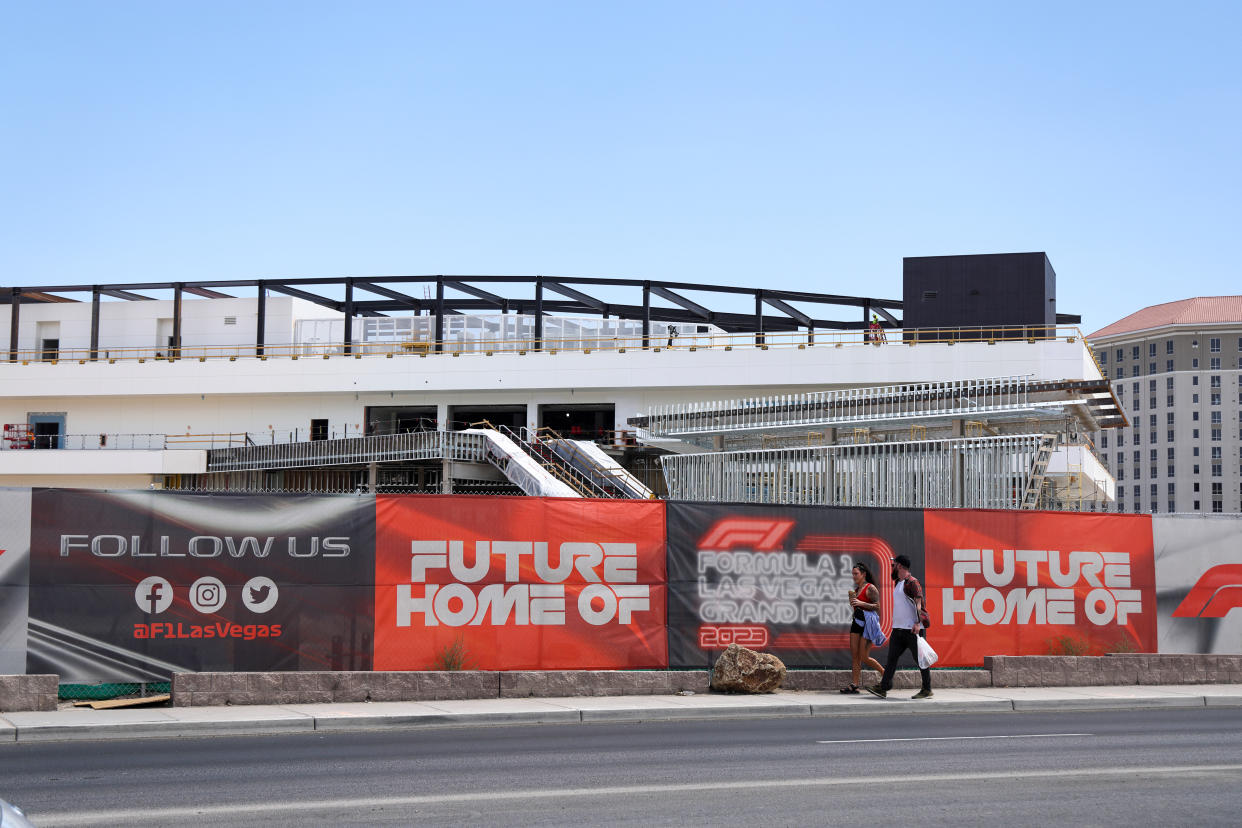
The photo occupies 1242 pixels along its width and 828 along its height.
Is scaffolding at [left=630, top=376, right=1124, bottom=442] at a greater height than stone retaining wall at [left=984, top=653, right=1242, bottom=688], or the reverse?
scaffolding at [left=630, top=376, right=1124, bottom=442]

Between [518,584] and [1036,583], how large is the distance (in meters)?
7.76

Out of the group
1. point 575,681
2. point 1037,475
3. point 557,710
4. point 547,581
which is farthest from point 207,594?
point 1037,475

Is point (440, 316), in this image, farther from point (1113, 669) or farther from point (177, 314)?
point (1113, 669)

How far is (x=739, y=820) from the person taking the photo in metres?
8.77

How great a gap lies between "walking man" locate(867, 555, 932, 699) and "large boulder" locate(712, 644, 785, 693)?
133 centimetres

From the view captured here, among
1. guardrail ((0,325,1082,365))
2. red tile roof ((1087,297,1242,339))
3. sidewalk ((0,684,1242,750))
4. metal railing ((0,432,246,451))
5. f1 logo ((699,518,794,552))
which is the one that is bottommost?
sidewalk ((0,684,1242,750))

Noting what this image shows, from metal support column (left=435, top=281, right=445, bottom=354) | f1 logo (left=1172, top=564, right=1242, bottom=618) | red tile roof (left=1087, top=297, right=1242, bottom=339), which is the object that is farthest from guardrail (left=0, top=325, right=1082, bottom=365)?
red tile roof (left=1087, top=297, right=1242, bottom=339)

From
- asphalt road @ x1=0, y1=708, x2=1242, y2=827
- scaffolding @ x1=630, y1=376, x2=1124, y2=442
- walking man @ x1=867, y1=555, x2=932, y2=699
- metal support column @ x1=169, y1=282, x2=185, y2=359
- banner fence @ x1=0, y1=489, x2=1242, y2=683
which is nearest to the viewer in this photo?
asphalt road @ x1=0, y1=708, x2=1242, y2=827

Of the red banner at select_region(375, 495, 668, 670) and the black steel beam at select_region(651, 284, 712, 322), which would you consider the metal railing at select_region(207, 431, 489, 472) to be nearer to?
the black steel beam at select_region(651, 284, 712, 322)

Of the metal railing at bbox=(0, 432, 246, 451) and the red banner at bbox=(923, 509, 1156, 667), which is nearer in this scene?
the red banner at bbox=(923, 509, 1156, 667)

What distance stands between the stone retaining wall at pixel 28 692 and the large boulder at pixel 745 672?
782 centimetres

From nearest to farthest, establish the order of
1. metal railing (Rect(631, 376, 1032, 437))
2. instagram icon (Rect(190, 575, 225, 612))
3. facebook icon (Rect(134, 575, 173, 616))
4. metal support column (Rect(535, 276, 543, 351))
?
1. facebook icon (Rect(134, 575, 173, 616))
2. instagram icon (Rect(190, 575, 225, 612))
3. metal railing (Rect(631, 376, 1032, 437))
4. metal support column (Rect(535, 276, 543, 351))

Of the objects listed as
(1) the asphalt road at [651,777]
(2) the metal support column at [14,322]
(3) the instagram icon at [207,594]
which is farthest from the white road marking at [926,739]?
(2) the metal support column at [14,322]

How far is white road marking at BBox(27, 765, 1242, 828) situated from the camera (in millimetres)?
8788
